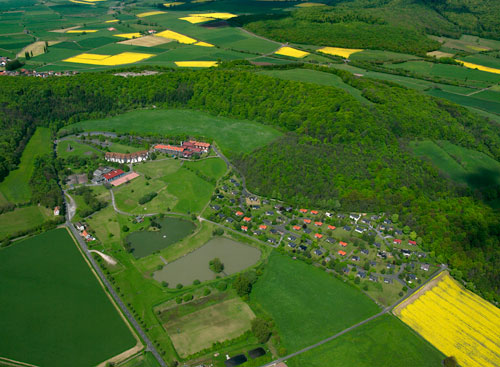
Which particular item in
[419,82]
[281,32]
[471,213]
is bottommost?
[471,213]

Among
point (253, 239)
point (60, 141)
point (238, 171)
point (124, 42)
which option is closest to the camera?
point (253, 239)

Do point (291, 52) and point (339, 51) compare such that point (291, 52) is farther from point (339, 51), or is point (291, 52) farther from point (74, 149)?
point (74, 149)

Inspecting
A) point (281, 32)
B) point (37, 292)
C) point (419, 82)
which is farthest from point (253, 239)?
point (281, 32)

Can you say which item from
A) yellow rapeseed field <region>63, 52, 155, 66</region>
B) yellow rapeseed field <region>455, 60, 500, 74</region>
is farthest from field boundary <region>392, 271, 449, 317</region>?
yellow rapeseed field <region>63, 52, 155, 66</region>

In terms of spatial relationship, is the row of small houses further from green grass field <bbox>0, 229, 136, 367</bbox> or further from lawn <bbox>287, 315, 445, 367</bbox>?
lawn <bbox>287, 315, 445, 367</bbox>

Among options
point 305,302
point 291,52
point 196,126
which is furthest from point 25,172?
point 291,52

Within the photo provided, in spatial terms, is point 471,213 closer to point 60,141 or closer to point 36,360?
point 36,360
